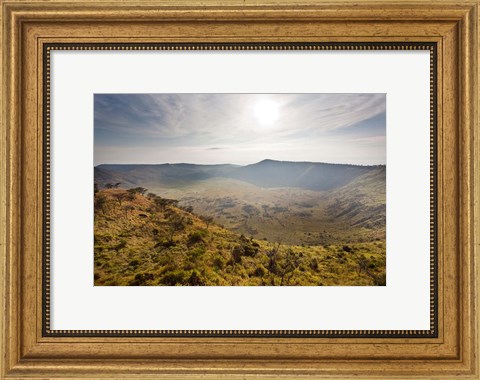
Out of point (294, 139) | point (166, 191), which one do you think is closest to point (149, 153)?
point (166, 191)

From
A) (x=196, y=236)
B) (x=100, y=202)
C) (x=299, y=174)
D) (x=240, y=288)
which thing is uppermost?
(x=299, y=174)

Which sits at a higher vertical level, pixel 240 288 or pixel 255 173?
pixel 255 173

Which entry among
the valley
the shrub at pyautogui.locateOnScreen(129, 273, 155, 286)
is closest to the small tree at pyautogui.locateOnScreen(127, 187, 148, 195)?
the valley

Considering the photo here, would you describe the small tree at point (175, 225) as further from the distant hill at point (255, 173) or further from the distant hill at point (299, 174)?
the distant hill at point (299, 174)

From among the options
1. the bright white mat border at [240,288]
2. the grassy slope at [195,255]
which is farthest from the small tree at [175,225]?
the bright white mat border at [240,288]

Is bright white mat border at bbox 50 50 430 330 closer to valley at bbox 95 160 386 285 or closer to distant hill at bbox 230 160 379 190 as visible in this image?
valley at bbox 95 160 386 285

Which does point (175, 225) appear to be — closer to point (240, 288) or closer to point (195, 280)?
point (195, 280)

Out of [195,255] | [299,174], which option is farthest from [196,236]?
[299,174]
